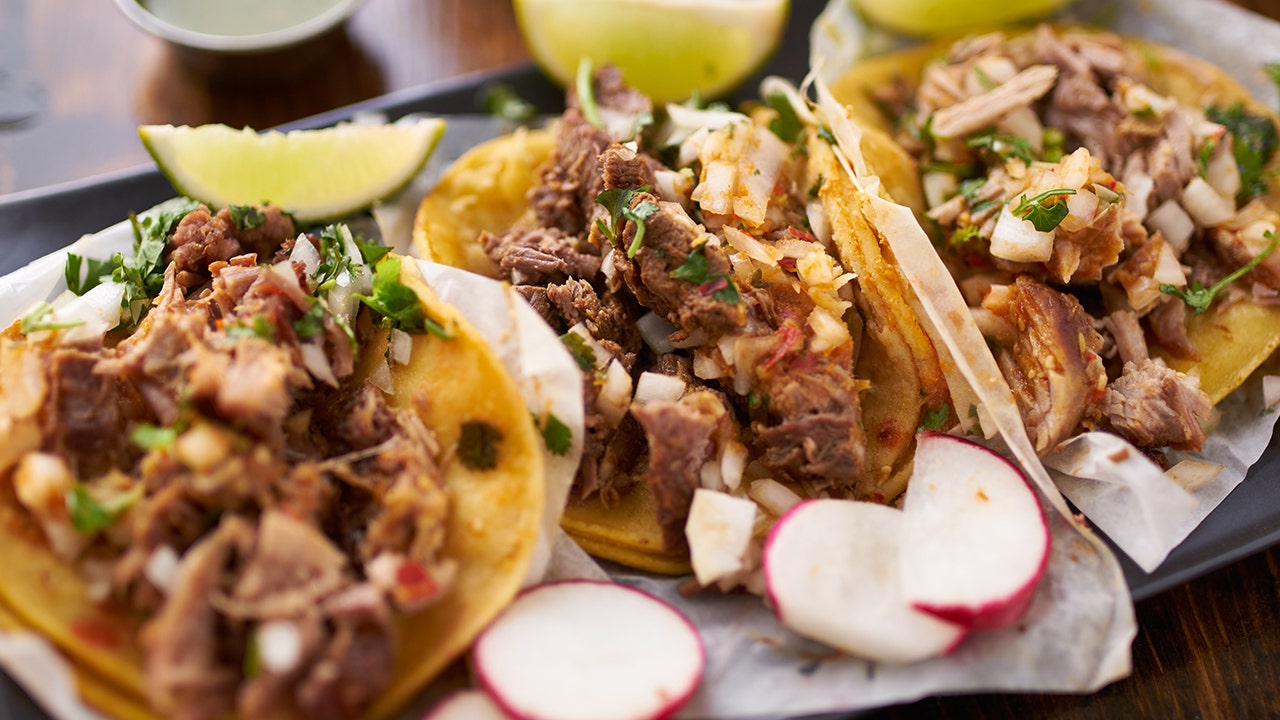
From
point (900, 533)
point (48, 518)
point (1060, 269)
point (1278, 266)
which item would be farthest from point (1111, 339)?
point (48, 518)

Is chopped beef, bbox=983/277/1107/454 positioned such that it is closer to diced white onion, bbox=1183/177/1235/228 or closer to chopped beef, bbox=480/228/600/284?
diced white onion, bbox=1183/177/1235/228

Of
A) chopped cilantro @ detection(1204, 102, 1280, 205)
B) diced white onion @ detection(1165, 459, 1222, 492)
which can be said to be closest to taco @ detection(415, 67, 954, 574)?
diced white onion @ detection(1165, 459, 1222, 492)

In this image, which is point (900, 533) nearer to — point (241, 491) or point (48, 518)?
point (241, 491)

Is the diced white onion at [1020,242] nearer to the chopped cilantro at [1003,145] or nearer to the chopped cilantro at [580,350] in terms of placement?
the chopped cilantro at [1003,145]

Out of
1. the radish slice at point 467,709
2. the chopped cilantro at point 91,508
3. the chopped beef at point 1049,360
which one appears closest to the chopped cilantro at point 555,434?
the radish slice at point 467,709

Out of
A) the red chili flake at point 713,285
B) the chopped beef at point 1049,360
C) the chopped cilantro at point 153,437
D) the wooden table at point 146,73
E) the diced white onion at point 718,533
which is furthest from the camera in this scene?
the wooden table at point 146,73
